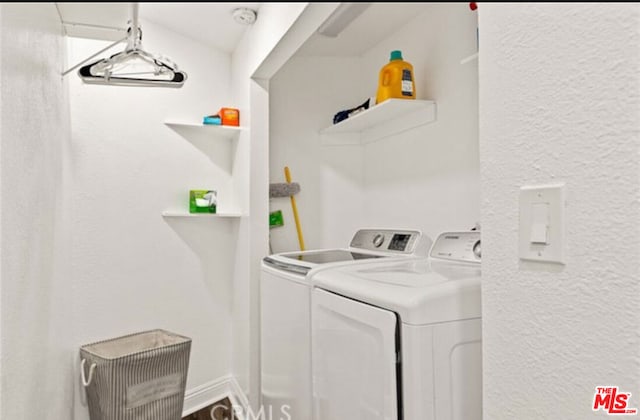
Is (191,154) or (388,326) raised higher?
(191,154)

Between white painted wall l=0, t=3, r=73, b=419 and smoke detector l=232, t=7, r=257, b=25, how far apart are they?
0.26 metres

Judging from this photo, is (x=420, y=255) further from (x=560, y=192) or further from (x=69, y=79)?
(x=69, y=79)

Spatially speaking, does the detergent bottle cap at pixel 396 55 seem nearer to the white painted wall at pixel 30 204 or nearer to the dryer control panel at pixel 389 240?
the dryer control panel at pixel 389 240

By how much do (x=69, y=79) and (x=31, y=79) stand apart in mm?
1035

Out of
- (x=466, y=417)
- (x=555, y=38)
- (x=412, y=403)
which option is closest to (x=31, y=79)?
(x=555, y=38)

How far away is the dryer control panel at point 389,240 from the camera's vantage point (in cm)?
196

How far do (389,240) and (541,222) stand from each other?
1469 millimetres

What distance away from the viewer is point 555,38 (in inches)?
24.7

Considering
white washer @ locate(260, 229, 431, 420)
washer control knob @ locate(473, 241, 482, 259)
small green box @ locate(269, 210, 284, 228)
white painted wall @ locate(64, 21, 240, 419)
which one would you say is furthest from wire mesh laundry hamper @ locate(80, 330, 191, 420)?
washer control knob @ locate(473, 241, 482, 259)

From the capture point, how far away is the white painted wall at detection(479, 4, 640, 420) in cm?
56

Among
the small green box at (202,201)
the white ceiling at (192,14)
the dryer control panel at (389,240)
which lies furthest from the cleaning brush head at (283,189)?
the white ceiling at (192,14)

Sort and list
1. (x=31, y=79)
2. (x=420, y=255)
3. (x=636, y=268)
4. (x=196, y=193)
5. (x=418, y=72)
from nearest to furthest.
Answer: (x=636, y=268) → (x=31, y=79) → (x=420, y=255) → (x=418, y=72) → (x=196, y=193)

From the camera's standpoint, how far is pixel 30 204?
1.12 m

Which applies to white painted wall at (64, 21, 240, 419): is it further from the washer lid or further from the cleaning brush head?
the washer lid
